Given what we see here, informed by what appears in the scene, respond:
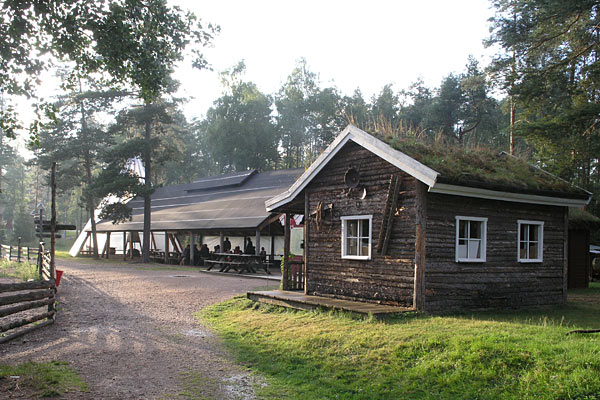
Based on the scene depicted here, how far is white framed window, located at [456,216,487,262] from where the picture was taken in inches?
473

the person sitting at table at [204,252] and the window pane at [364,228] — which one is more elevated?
the window pane at [364,228]

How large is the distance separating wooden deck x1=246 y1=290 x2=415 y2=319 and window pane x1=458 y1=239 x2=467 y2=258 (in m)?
1.92

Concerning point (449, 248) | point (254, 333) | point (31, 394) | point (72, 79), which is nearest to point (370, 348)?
point (254, 333)

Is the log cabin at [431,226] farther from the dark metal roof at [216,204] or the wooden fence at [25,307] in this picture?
the dark metal roof at [216,204]

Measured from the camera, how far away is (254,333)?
428 inches

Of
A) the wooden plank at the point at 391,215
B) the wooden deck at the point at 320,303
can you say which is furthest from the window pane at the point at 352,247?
the wooden plank at the point at 391,215

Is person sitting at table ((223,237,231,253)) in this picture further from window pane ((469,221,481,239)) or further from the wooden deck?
window pane ((469,221,481,239))

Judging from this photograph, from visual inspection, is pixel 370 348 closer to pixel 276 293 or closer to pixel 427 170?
pixel 427 170

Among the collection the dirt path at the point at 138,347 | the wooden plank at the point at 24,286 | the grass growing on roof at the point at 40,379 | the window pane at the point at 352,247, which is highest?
the window pane at the point at 352,247

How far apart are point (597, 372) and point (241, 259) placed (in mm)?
20662

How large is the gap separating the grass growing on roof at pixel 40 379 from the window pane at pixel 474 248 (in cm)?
860

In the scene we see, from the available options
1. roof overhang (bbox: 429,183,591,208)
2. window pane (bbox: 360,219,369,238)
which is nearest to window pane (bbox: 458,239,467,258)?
roof overhang (bbox: 429,183,591,208)

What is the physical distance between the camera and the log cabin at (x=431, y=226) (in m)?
11.4

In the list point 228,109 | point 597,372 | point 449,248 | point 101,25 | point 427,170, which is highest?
point 228,109
